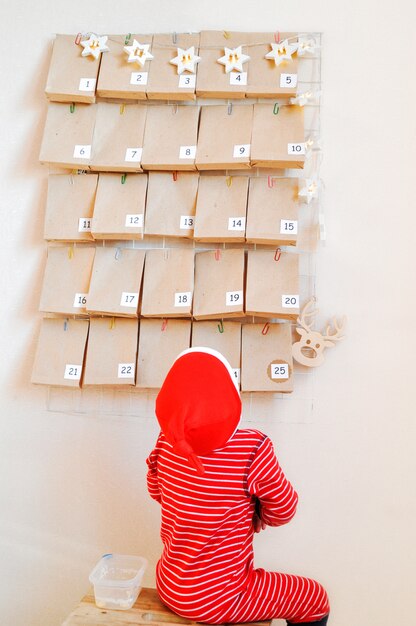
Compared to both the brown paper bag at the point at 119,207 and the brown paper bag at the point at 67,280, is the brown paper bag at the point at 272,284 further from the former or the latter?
the brown paper bag at the point at 67,280

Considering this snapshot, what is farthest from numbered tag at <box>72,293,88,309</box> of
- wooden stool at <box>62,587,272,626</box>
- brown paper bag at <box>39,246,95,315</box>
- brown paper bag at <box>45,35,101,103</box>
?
wooden stool at <box>62,587,272,626</box>

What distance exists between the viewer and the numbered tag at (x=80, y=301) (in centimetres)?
214

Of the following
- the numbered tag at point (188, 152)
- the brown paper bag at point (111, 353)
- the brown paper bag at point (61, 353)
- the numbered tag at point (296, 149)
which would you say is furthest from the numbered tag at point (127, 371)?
the numbered tag at point (296, 149)

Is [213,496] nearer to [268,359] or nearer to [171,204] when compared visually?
[268,359]

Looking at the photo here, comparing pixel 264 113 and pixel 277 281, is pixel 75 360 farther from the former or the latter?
pixel 264 113

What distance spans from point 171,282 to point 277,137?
55cm

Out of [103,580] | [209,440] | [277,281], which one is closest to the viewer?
[209,440]

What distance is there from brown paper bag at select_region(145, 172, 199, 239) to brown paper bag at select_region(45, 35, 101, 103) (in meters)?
0.35

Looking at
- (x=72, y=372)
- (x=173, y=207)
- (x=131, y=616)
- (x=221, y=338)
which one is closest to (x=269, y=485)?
(x=131, y=616)

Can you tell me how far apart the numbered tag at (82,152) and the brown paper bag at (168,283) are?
1.22 feet

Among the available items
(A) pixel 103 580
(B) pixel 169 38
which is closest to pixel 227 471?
(A) pixel 103 580

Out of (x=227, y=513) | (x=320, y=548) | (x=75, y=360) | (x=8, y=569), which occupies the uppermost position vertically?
(x=75, y=360)

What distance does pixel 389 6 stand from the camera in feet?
6.96

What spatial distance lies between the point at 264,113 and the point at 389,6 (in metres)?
0.53
